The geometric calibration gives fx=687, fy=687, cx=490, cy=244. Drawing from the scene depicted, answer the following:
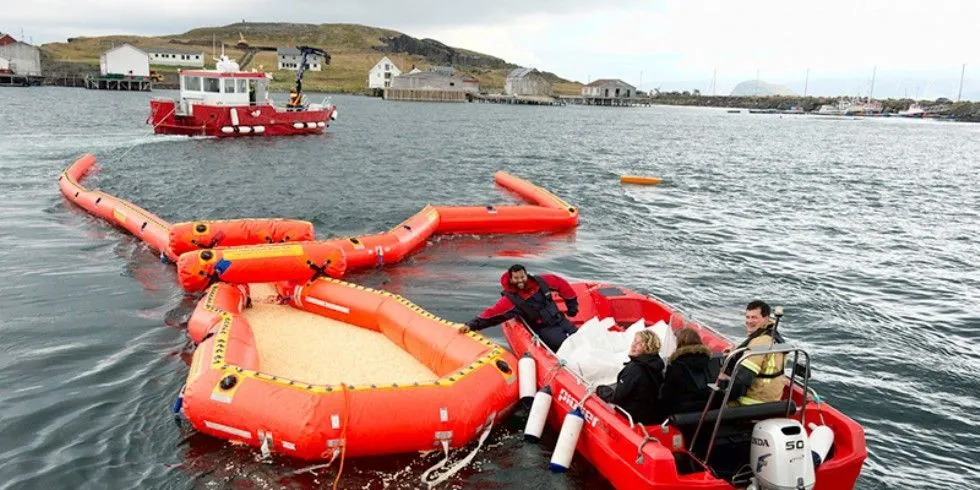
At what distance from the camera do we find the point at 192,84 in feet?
136

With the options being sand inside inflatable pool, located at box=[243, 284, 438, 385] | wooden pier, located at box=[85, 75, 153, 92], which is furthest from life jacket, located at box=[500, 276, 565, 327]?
wooden pier, located at box=[85, 75, 153, 92]

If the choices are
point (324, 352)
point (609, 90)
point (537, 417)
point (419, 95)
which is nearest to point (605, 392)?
point (537, 417)

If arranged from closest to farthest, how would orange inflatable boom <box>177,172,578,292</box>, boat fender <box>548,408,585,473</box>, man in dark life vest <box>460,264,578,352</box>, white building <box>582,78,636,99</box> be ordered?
boat fender <box>548,408,585,473</box>
man in dark life vest <box>460,264,578,352</box>
orange inflatable boom <box>177,172,578,292</box>
white building <box>582,78,636,99</box>

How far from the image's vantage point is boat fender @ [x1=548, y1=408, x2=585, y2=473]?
341 inches

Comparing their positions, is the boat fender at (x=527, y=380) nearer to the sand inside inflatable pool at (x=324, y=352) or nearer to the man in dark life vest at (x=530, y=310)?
the man in dark life vest at (x=530, y=310)

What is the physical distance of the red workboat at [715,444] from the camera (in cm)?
734

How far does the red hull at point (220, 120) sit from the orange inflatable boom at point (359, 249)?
75.8ft

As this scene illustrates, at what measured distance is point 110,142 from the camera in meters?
39.8

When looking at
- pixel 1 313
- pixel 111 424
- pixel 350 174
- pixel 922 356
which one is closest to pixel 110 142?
pixel 350 174

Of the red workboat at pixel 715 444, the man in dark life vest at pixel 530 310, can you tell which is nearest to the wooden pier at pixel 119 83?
the man in dark life vest at pixel 530 310

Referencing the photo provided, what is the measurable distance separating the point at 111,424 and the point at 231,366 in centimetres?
211

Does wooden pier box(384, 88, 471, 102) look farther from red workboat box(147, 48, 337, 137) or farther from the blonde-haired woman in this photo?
the blonde-haired woman

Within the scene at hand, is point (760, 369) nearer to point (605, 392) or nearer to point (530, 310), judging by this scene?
point (605, 392)

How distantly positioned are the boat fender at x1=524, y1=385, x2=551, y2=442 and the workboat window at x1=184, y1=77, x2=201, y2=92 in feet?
127
